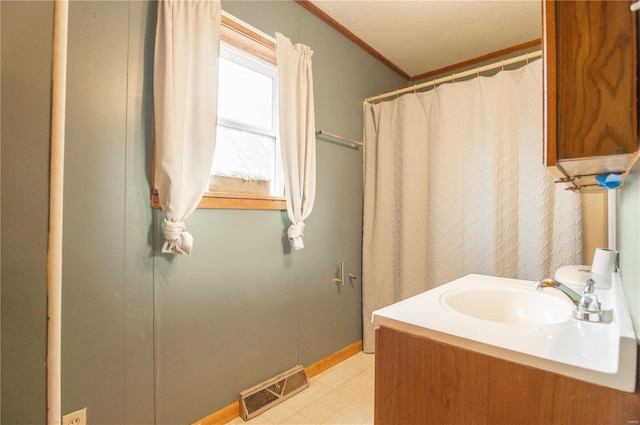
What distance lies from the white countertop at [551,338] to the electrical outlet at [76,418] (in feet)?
3.76

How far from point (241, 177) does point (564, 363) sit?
1450 millimetres

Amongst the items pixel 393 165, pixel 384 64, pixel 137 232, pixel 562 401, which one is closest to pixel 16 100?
pixel 137 232

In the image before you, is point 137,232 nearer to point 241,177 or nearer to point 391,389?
point 241,177

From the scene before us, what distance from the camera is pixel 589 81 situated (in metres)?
0.47

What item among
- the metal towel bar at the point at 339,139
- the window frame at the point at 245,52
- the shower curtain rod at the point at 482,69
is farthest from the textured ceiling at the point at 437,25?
the metal towel bar at the point at 339,139

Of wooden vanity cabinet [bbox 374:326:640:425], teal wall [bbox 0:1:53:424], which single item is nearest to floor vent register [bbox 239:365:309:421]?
teal wall [bbox 0:1:53:424]

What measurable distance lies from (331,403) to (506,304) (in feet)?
3.62

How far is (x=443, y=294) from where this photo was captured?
1082 millimetres

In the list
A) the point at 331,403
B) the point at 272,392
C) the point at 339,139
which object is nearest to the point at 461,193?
the point at 339,139

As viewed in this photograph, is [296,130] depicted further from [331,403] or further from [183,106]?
[331,403]

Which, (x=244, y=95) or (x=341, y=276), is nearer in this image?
(x=244, y=95)

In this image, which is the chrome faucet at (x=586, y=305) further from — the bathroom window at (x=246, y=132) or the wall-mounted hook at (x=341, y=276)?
the wall-mounted hook at (x=341, y=276)

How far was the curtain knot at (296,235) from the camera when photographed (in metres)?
1.73

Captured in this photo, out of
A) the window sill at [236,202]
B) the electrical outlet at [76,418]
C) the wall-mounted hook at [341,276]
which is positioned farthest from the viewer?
the wall-mounted hook at [341,276]
